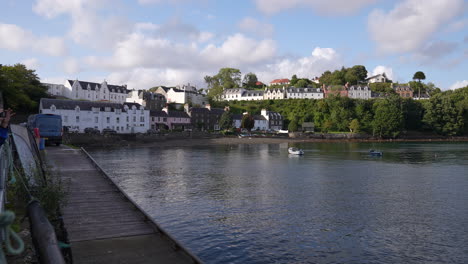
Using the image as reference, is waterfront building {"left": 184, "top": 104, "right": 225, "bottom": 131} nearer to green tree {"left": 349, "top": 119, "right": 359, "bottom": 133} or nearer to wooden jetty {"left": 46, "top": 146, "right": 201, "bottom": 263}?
green tree {"left": 349, "top": 119, "right": 359, "bottom": 133}

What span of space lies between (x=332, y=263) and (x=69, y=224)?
400 inches

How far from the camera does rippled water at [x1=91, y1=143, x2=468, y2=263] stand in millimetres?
14664

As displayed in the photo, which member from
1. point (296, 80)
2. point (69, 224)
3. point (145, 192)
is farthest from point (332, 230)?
point (296, 80)

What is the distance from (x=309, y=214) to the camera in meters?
20.5

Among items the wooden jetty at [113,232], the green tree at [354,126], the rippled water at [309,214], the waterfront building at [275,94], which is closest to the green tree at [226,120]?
the green tree at [354,126]

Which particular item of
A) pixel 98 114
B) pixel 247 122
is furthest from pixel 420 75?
pixel 98 114

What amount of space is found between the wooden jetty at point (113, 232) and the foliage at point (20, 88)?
68.5 metres

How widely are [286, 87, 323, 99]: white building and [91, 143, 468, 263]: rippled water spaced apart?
5021 inches

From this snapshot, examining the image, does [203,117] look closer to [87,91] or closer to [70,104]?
[87,91]

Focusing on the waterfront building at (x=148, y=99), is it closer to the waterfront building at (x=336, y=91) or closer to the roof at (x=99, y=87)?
the roof at (x=99, y=87)

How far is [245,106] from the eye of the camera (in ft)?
511

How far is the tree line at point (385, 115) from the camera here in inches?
4990

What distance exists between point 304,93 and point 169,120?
255 ft

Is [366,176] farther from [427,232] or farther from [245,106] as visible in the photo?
[245,106]
